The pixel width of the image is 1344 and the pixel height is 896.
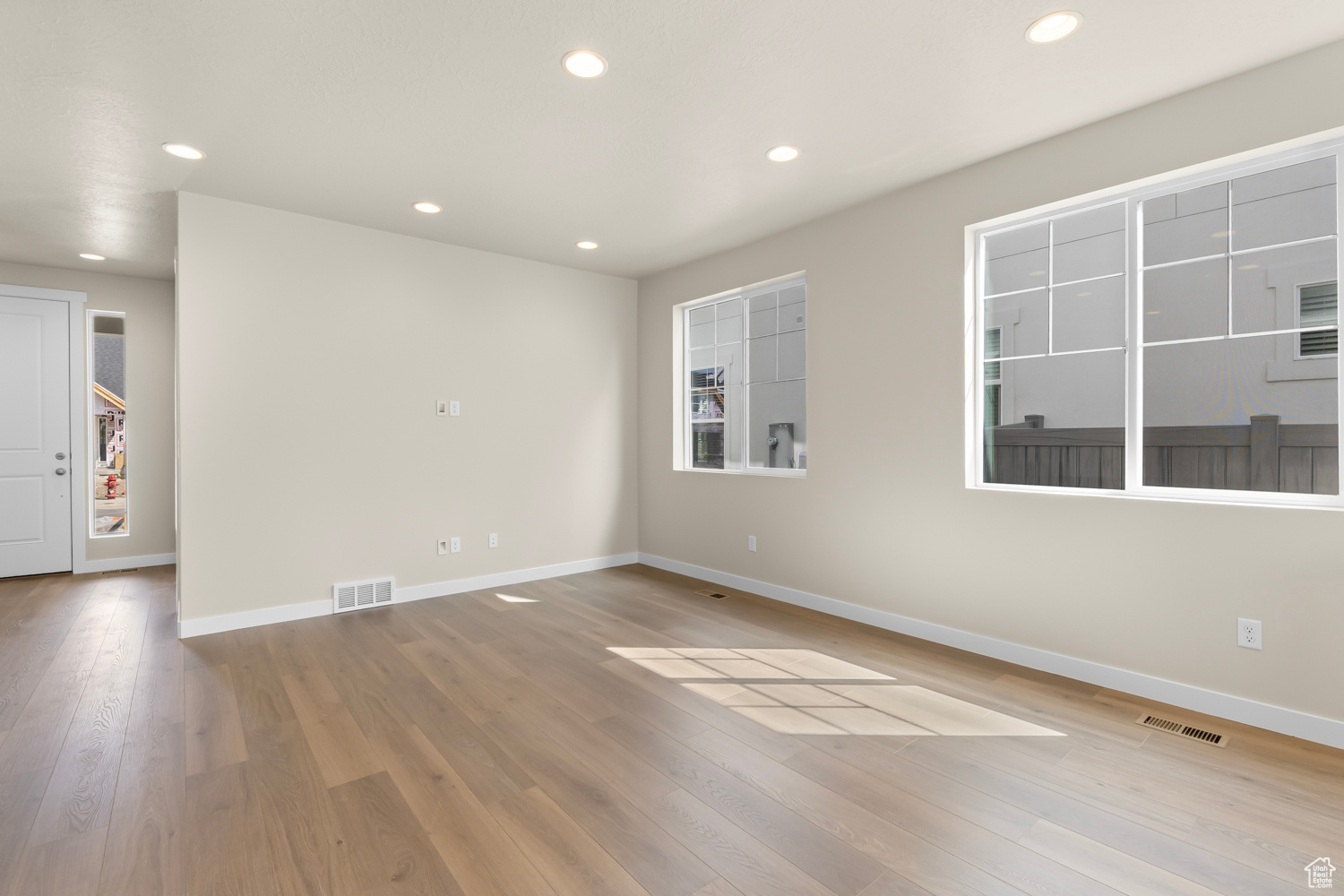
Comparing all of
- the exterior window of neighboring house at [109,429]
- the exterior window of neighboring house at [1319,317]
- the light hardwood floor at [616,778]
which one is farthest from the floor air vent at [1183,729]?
the exterior window of neighboring house at [109,429]

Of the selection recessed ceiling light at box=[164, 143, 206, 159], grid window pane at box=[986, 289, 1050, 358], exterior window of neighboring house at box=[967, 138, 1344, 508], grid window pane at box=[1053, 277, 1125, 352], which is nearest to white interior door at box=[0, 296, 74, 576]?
→ recessed ceiling light at box=[164, 143, 206, 159]

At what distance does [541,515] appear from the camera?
5.22 m

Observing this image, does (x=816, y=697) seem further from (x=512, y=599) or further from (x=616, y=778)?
(x=512, y=599)

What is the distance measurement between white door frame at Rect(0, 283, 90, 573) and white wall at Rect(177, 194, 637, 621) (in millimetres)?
2932

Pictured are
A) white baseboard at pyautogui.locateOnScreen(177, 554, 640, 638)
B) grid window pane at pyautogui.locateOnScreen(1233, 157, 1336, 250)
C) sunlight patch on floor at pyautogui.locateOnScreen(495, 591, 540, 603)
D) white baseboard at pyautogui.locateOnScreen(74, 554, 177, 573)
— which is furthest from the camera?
white baseboard at pyautogui.locateOnScreen(74, 554, 177, 573)

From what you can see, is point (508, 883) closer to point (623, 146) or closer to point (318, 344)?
A: point (623, 146)

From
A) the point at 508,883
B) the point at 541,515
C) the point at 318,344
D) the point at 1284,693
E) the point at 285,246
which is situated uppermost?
the point at 285,246

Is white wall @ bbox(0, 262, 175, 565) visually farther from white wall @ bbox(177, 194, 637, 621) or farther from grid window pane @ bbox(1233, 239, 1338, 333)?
grid window pane @ bbox(1233, 239, 1338, 333)

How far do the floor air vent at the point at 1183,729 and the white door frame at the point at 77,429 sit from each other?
7789 mm

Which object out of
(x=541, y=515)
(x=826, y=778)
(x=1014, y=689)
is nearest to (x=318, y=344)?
(x=541, y=515)

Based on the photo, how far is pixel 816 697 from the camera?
9.41 feet

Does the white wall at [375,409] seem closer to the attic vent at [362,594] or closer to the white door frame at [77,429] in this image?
the attic vent at [362,594]

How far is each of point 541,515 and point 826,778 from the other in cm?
350

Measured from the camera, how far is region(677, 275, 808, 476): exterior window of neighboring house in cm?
459
